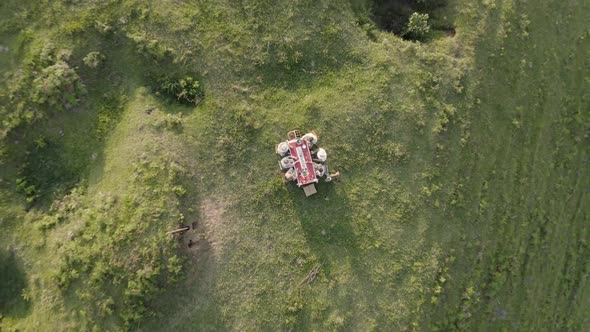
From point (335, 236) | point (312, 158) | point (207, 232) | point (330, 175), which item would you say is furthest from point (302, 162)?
point (207, 232)

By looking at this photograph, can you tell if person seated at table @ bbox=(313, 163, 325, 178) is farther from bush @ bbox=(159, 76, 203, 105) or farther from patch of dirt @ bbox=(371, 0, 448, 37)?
patch of dirt @ bbox=(371, 0, 448, 37)

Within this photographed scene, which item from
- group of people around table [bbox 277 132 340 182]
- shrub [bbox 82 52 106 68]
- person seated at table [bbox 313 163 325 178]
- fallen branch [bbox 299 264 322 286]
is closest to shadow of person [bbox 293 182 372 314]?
fallen branch [bbox 299 264 322 286]

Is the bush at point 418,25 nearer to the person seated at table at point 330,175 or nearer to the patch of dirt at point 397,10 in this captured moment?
the patch of dirt at point 397,10

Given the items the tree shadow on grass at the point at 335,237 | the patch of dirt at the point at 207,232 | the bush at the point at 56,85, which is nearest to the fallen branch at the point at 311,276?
the tree shadow on grass at the point at 335,237

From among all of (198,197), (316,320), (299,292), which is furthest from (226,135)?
(316,320)

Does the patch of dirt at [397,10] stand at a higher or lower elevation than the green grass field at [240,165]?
higher
